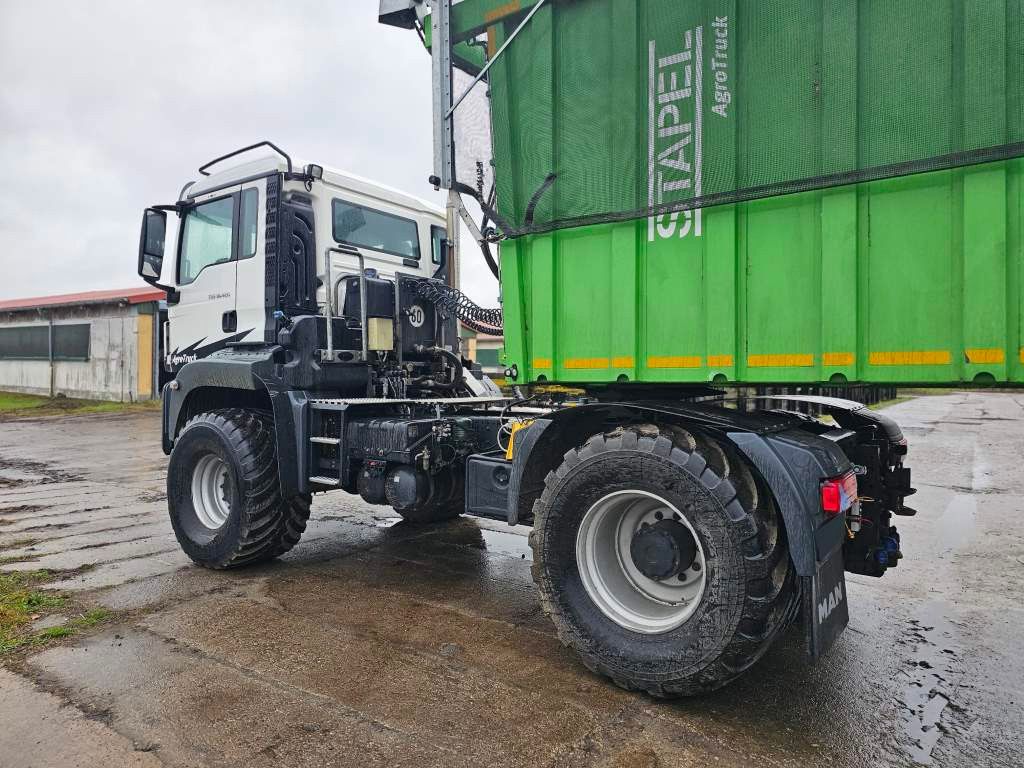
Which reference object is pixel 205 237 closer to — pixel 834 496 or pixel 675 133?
pixel 675 133

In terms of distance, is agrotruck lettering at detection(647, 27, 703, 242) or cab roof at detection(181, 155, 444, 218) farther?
cab roof at detection(181, 155, 444, 218)

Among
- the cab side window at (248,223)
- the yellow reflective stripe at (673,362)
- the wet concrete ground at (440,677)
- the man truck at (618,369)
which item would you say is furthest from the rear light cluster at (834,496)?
the cab side window at (248,223)

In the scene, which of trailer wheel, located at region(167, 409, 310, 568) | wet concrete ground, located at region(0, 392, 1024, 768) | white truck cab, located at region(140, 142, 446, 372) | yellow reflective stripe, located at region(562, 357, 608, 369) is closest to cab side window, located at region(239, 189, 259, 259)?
white truck cab, located at region(140, 142, 446, 372)

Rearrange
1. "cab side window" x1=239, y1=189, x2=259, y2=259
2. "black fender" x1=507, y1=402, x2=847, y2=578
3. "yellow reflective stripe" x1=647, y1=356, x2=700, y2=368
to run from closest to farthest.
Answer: "black fender" x1=507, y1=402, x2=847, y2=578 → "yellow reflective stripe" x1=647, y1=356, x2=700, y2=368 → "cab side window" x1=239, y1=189, x2=259, y2=259

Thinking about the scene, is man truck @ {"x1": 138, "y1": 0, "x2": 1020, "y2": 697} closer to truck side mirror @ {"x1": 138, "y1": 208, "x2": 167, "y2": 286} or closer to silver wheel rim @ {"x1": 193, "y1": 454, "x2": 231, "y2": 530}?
silver wheel rim @ {"x1": 193, "y1": 454, "x2": 231, "y2": 530}

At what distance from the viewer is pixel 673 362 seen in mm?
3465

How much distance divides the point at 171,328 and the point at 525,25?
4.42 m

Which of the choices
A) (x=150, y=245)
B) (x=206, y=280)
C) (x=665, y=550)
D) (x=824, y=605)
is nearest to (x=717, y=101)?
(x=665, y=550)

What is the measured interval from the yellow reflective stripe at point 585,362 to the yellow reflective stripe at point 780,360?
78 cm

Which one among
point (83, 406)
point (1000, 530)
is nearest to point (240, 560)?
point (1000, 530)

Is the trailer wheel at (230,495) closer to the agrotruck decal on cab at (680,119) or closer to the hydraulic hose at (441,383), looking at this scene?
the hydraulic hose at (441,383)

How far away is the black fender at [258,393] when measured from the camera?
5.24m

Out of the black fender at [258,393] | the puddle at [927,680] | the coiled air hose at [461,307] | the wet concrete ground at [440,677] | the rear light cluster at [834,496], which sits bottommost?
the puddle at [927,680]

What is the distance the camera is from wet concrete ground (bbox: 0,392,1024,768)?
2828 mm
